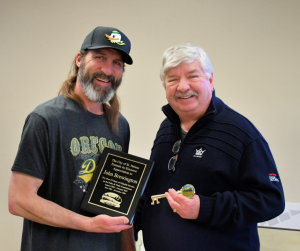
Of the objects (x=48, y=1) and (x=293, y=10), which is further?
(x=48, y=1)

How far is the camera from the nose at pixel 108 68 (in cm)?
166

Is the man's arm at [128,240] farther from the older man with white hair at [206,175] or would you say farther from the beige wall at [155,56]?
the beige wall at [155,56]

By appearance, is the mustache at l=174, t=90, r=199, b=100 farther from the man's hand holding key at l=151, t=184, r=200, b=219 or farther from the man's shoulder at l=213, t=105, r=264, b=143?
the man's hand holding key at l=151, t=184, r=200, b=219

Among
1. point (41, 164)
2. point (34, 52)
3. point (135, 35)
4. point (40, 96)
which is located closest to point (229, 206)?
point (41, 164)

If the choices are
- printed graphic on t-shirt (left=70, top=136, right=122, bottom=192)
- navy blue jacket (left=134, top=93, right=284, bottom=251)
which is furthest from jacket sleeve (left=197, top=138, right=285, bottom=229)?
printed graphic on t-shirt (left=70, top=136, right=122, bottom=192)

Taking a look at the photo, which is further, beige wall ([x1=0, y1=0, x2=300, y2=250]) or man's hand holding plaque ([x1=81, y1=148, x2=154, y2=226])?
beige wall ([x1=0, y1=0, x2=300, y2=250])

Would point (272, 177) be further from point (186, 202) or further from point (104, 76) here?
point (104, 76)

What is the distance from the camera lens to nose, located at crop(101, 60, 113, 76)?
65.4 inches

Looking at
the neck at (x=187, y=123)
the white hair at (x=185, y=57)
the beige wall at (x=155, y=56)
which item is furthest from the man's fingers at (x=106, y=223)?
the beige wall at (x=155, y=56)

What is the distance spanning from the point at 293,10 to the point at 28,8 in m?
2.82

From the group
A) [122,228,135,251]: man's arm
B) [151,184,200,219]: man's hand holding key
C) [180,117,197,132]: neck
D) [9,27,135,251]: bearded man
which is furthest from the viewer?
[122,228,135,251]: man's arm

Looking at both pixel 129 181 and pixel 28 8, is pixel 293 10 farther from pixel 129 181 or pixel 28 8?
pixel 28 8

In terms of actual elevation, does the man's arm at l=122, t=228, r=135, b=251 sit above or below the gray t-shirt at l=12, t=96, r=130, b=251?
below

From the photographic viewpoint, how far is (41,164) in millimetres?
1392
